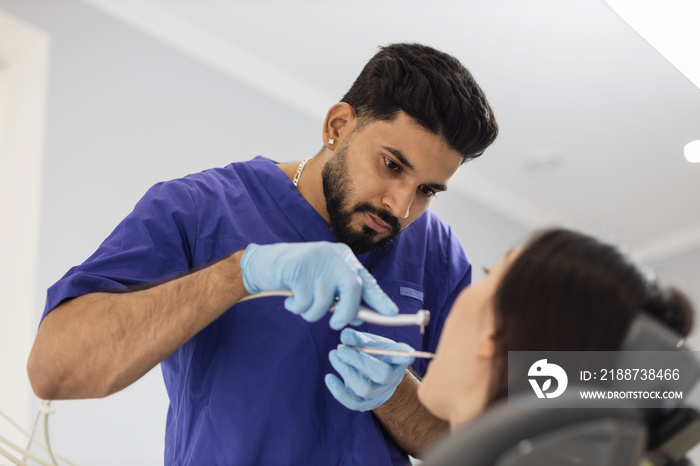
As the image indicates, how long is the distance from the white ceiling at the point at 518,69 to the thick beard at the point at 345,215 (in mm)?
1360

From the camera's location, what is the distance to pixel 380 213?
1448mm

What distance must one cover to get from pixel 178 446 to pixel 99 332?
333 millimetres

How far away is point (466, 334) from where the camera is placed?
0.90 metres

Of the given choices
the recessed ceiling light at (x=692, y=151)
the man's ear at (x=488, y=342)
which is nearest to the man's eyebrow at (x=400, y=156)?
the man's ear at (x=488, y=342)

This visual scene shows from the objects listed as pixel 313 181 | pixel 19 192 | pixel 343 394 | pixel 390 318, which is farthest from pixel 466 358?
pixel 19 192

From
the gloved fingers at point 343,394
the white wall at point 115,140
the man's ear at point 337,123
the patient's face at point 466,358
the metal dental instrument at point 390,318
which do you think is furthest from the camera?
the white wall at point 115,140

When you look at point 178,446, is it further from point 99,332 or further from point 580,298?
point 580,298

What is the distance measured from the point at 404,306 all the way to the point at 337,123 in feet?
1.51

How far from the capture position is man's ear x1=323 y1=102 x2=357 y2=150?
157cm

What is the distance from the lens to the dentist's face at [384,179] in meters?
1.43

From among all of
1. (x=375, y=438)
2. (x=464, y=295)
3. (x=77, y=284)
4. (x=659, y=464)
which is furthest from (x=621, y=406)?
(x=77, y=284)

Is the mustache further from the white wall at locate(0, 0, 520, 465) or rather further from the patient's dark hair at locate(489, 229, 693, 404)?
the white wall at locate(0, 0, 520, 465)

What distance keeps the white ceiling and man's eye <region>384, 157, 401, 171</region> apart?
138 centimetres

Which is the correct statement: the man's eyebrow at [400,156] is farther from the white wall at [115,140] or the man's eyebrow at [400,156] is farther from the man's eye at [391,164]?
the white wall at [115,140]
